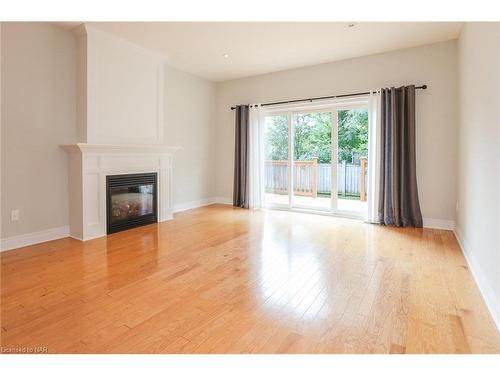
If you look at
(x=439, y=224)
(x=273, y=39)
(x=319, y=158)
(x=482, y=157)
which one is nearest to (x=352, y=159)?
(x=319, y=158)

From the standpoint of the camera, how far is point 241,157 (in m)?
5.86

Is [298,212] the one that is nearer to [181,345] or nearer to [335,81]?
[335,81]

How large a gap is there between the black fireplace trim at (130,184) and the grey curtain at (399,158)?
3.48 m

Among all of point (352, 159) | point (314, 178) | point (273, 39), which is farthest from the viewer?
point (314, 178)

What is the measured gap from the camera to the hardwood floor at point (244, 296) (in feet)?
5.25

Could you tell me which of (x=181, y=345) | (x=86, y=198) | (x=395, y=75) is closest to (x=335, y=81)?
(x=395, y=75)

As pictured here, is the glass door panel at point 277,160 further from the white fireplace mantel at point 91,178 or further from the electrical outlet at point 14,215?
the electrical outlet at point 14,215

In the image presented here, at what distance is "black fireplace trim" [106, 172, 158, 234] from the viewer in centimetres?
386

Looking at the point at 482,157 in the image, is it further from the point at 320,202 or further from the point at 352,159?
the point at 320,202

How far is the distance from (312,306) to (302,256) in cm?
106

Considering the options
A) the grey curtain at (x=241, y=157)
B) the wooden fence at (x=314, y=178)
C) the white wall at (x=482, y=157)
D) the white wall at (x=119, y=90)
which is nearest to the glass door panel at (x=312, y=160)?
the wooden fence at (x=314, y=178)

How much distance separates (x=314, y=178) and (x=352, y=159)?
2.53ft

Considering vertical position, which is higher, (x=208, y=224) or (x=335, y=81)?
(x=335, y=81)
